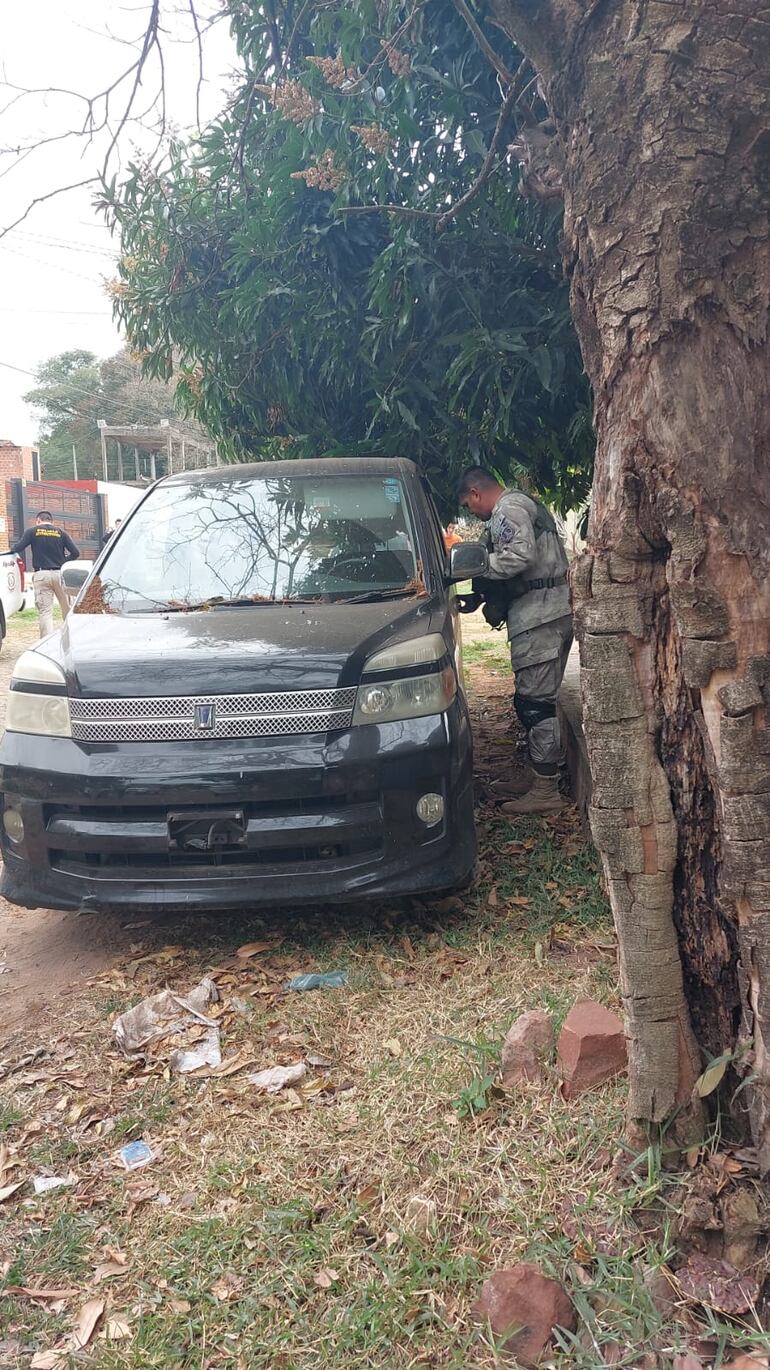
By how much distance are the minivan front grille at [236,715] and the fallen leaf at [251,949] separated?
904 mm

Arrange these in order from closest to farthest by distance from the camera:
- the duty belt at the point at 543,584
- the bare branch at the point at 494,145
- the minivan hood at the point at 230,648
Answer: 1. the bare branch at the point at 494,145
2. the minivan hood at the point at 230,648
3. the duty belt at the point at 543,584

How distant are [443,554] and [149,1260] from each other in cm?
341

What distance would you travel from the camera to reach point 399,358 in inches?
225

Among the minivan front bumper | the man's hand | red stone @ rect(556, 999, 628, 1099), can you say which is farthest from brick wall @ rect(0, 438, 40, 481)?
red stone @ rect(556, 999, 628, 1099)

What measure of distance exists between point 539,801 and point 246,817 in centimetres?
233

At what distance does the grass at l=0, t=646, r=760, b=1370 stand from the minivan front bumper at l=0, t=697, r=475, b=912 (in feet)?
1.16

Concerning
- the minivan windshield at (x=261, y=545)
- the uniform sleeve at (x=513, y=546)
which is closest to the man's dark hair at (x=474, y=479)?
the uniform sleeve at (x=513, y=546)

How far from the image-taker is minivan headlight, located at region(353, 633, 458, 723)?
3.60 metres

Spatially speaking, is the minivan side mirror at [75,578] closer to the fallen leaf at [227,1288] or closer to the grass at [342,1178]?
the grass at [342,1178]

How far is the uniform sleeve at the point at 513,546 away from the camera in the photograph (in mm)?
5348

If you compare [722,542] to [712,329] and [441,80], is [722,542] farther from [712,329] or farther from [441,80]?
[441,80]

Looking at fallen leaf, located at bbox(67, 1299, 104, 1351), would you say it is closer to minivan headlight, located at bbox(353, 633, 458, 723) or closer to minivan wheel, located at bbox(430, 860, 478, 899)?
minivan wheel, located at bbox(430, 860, 478, 899)

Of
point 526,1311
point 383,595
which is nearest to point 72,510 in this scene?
point 383,595

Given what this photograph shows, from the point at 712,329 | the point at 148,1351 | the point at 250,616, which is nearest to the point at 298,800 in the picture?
the point at 250,616
